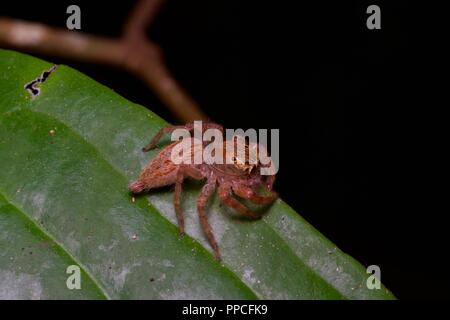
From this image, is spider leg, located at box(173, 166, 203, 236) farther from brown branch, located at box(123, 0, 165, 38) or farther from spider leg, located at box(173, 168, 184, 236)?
brown branch, located at box(123, 0, 165, 38)

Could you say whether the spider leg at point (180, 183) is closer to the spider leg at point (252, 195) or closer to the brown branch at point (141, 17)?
the spider leg at point (252, 195)

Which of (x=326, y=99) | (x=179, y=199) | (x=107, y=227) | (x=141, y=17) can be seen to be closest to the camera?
(x=107, y=227)

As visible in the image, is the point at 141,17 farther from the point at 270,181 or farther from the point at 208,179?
the point at 270,181

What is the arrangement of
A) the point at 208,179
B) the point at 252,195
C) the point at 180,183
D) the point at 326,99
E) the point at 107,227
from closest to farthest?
the point at 107,227, the point at 180,183, the point at 252,195, the point at 208,179, the point at 326,99

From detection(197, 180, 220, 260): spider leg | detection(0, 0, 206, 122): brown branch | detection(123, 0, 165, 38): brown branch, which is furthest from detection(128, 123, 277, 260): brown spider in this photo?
Result: detection(123, 0, 165, 38): brown branch

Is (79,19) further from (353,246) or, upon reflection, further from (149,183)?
(353,246)

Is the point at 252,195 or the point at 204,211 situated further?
the point at 252,195

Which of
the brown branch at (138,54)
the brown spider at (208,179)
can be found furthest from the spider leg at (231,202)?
the brown branch at (138,54)

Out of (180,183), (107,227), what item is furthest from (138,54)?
(107,227)
